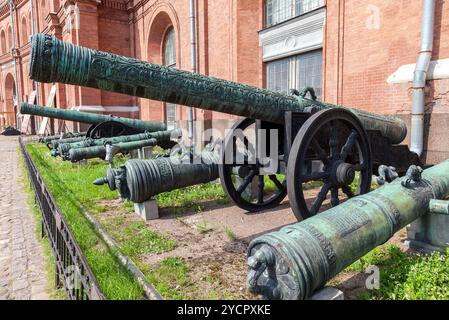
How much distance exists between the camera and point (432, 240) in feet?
9.81

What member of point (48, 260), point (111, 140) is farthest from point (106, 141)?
point (48, 260)

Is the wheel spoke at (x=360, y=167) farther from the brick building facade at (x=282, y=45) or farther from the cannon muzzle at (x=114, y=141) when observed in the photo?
the cannon muzzle at (x=114, y=141)

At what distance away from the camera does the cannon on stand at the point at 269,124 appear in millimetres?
2582

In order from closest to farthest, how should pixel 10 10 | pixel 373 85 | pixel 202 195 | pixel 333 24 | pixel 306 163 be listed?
1. pixel 306 163
2. pixel 202 195
3. pixel 373 85
4. pixel 333 24
5. pixel 10 10

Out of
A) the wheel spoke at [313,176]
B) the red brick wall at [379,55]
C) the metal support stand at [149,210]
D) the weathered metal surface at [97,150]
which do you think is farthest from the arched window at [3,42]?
the wheel spoke at [313,176]

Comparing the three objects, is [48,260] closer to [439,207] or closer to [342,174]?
[342,174]

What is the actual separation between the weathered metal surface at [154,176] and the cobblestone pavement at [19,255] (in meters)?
→ 1.04

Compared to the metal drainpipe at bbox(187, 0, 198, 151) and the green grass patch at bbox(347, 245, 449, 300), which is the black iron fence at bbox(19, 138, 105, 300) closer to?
the green grass patch at bbox(347, 245, 449, 300)

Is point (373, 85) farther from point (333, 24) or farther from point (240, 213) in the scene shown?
point (240, 213)

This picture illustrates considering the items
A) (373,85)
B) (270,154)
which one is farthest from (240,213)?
(373,85)

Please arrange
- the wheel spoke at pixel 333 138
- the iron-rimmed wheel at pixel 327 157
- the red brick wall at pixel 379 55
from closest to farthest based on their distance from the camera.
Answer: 1. the iron-rimmed wheel at pixel 327 157
2. the wheel spoke at pixel 333 138
3. the red brick wall at pixel 379 55

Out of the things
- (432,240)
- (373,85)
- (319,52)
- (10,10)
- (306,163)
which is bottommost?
(432,240)

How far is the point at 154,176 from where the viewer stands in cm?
442
